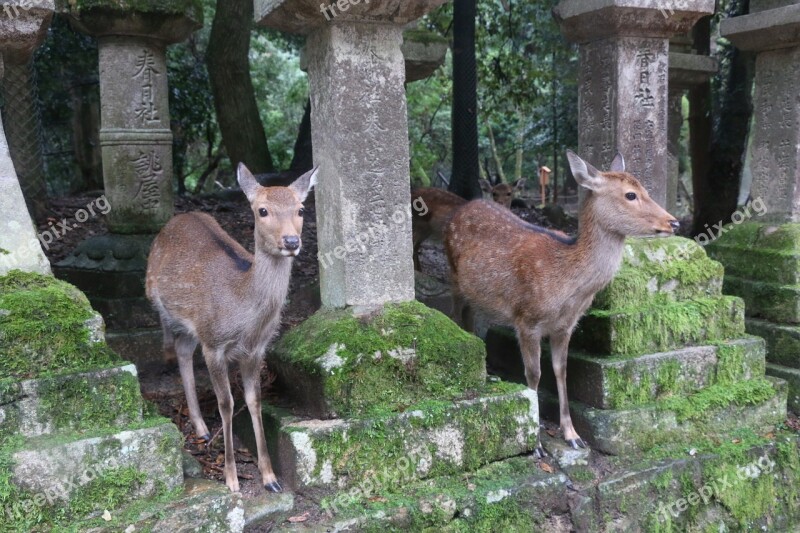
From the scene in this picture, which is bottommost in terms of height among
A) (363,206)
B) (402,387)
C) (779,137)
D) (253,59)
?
(402,387)

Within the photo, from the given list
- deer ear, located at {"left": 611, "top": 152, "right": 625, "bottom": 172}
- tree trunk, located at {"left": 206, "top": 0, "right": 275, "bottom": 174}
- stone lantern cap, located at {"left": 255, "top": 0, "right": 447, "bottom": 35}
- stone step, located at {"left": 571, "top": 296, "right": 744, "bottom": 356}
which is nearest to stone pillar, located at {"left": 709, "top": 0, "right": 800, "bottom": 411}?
stone step, located at {"left": 571, "top": 296, "right": 744, "bottom": 356}

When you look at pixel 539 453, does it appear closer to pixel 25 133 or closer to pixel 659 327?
pixel 659 327

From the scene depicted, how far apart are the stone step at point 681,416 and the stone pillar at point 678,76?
123 inches

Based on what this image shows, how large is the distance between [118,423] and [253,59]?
587 inches

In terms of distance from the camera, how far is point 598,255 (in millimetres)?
3998

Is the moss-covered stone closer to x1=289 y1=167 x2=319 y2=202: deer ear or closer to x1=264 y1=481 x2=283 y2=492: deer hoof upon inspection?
x1=264 y1=481 x2=283 y2=492: deer hoof

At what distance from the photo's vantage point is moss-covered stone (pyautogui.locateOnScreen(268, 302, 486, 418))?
354 centimetres

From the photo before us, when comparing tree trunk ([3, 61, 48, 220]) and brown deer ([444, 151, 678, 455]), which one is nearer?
brown deer ([444, 151, 678, 455])

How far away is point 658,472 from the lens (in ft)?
13.2

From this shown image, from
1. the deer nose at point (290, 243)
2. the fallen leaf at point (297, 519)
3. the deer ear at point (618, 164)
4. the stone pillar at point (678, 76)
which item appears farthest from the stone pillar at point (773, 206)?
the deer nose at point (290, 243)

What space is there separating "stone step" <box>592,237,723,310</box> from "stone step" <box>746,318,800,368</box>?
2.89 ft

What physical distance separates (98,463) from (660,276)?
347 centimetres

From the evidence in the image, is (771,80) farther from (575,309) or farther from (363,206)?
(363,206)

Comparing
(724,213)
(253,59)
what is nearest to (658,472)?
(724,213)
